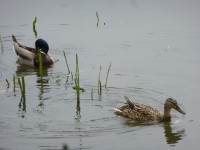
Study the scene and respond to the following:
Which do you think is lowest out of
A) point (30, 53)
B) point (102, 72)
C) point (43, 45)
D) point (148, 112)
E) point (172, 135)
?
point (172, 135)

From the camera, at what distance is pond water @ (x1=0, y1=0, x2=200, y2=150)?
8727 millimetres

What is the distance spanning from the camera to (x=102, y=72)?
40.0 ft

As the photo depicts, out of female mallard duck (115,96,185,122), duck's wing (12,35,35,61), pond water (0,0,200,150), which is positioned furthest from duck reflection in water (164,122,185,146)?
duck's wing (12,35,35,61)

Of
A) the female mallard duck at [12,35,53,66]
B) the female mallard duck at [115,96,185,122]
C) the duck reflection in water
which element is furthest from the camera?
the female mallard duck at [12,35,53,66]

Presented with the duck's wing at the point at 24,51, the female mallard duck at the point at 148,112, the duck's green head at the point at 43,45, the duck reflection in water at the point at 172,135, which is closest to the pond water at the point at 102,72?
the duck reflection in water at the point at 172,135

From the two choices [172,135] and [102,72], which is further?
[102,72]

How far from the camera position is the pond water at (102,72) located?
8.73m

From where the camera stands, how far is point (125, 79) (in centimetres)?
1167

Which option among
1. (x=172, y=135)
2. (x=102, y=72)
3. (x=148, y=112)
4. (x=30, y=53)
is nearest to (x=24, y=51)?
(x=30, y=53)

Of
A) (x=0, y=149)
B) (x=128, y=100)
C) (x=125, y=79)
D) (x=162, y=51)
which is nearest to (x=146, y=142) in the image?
(x=128, y=100)

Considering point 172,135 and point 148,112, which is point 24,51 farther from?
point 172,135

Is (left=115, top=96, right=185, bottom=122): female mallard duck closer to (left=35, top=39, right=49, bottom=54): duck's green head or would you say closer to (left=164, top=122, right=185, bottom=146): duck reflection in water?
(left=164, top=122, right=185, bottom=146): duck reflection in water

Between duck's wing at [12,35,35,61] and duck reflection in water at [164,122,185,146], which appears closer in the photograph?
duck reflection in water at [164,122,185,146]

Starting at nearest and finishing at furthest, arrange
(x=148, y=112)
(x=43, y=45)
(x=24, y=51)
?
(x=148, y=112), (x=24, y=51), (x=43, y=45)
